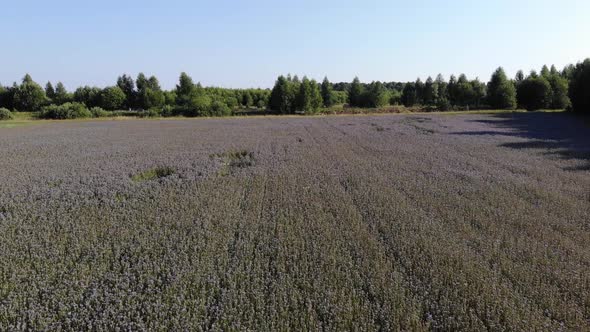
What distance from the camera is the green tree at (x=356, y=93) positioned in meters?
72.6

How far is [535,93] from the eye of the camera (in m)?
52.8

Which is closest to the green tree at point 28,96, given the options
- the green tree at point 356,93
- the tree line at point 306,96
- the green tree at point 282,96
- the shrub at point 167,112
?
the tree line at point 306,96

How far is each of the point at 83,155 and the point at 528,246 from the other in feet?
62.2

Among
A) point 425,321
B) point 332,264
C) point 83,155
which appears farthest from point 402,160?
point 83,155

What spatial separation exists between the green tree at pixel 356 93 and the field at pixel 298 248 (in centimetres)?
6087

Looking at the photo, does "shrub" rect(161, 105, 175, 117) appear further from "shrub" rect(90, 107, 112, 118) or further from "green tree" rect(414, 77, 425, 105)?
"green tree" rect(414, 77, 425, 105)

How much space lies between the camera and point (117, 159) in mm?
15914

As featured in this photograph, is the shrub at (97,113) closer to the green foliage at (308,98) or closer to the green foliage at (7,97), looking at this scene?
the green foliage at (7,97)

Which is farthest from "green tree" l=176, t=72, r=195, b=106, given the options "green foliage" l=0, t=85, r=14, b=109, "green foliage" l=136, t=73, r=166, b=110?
"green foliage" l=0, t=85, r=14, b=109

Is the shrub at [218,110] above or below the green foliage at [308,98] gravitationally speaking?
below

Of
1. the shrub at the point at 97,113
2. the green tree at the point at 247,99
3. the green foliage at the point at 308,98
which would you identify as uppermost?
the green tree at the point at 247,99

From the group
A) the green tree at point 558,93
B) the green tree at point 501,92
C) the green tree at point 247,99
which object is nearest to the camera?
the green tree at point 558,93

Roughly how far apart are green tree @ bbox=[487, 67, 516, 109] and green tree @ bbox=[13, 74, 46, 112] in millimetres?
83028

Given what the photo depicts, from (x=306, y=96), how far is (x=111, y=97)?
39.3m
